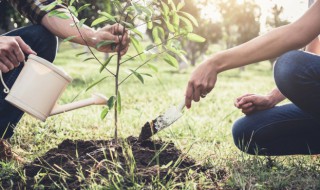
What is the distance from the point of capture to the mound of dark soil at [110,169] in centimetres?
181

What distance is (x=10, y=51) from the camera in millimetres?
2135

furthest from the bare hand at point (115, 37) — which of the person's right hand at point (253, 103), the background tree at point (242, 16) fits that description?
the background tree at point (242, 16)

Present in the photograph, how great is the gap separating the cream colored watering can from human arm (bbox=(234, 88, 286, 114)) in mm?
891

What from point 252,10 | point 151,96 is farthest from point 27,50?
point 252,10

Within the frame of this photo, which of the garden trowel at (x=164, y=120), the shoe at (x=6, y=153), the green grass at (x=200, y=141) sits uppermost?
the garden trowel at (x=164, y=120)

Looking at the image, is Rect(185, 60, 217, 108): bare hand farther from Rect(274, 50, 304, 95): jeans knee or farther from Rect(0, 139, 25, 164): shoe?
Rect(0, 139, 25, 164): shoe

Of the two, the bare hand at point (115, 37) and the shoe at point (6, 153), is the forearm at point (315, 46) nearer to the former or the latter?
the bare hand at point (115, 37)

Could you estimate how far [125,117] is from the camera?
389cm

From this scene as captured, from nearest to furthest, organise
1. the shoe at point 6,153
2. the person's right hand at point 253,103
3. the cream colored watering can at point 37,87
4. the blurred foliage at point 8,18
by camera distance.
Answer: the cream colored watering can at point 37,87 < the shoe at point 6,153 < the person's right hand at point 253,103 < the blurred foliage at point 8,18

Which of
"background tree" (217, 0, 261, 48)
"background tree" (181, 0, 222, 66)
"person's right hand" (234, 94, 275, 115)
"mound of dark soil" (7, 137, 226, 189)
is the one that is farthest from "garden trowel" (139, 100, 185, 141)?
"background tree" (217, 0, 261, 48)

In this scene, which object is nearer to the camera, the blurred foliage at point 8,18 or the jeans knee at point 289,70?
the jeans knee at point 289,70

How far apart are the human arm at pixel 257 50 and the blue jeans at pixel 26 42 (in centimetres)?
125

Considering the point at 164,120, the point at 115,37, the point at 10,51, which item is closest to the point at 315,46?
the point at 164,120

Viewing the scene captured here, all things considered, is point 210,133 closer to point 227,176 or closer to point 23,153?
point 227,176
